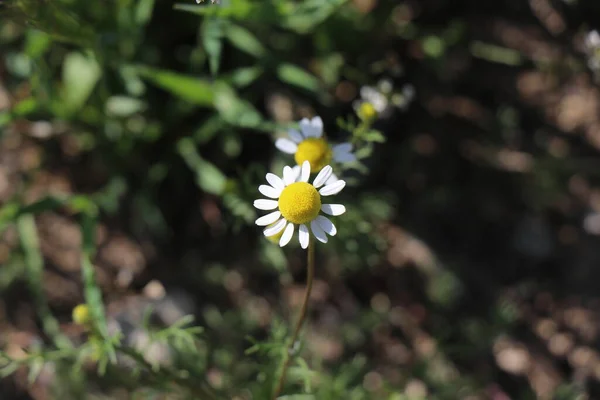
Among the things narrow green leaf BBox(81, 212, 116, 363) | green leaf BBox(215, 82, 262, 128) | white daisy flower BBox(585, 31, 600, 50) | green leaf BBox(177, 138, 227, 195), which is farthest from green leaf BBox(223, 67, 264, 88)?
white daisy flower BBox(585, 31, 600, 50)

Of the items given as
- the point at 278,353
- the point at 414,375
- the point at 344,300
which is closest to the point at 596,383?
the point at 414,375

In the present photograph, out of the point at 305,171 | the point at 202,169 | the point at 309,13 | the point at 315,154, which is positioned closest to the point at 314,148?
the point at 315,154

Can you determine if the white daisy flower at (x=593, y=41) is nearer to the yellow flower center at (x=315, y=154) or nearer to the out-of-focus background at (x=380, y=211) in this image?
the out-of-focus background at (x=380, y=211)

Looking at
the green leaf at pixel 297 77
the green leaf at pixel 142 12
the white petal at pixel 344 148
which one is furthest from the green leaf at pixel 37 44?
the white petal at pixel 344 148

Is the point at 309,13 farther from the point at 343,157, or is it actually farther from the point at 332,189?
the point at 332,189

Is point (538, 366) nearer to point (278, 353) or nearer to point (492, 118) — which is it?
point (492, 118)
